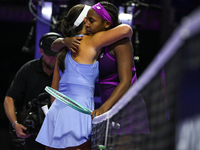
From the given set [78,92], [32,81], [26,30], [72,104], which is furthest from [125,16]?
[26,30]

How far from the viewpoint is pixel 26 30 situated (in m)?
4.85

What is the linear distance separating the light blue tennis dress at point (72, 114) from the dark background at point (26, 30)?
3.20m

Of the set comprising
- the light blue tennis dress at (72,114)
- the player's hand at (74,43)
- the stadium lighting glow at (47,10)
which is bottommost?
the light blue tennis dress at (72,114)

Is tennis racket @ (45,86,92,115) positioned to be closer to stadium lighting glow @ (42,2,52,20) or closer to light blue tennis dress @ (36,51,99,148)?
light blue tennis dress @ (36,51,99,148)

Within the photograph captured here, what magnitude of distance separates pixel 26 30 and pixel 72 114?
12.0 feet

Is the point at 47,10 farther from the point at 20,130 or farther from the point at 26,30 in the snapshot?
the point at 26,30

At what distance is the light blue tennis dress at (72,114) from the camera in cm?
141

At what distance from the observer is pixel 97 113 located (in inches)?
Answer: 54.8

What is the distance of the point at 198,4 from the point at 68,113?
4.10 meters

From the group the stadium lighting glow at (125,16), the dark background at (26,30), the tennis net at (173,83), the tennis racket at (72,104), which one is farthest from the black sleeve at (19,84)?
the dark background at (26,30)

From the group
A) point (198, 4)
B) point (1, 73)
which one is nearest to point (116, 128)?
point (1, 73)

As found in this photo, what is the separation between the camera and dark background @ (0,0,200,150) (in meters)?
4.78

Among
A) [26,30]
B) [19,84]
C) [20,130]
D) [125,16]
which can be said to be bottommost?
[20,130]

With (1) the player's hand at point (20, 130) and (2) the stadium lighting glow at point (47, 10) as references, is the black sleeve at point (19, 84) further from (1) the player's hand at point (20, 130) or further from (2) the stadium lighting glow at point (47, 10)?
(2) the stadium lighting glow at point (47, 10)
